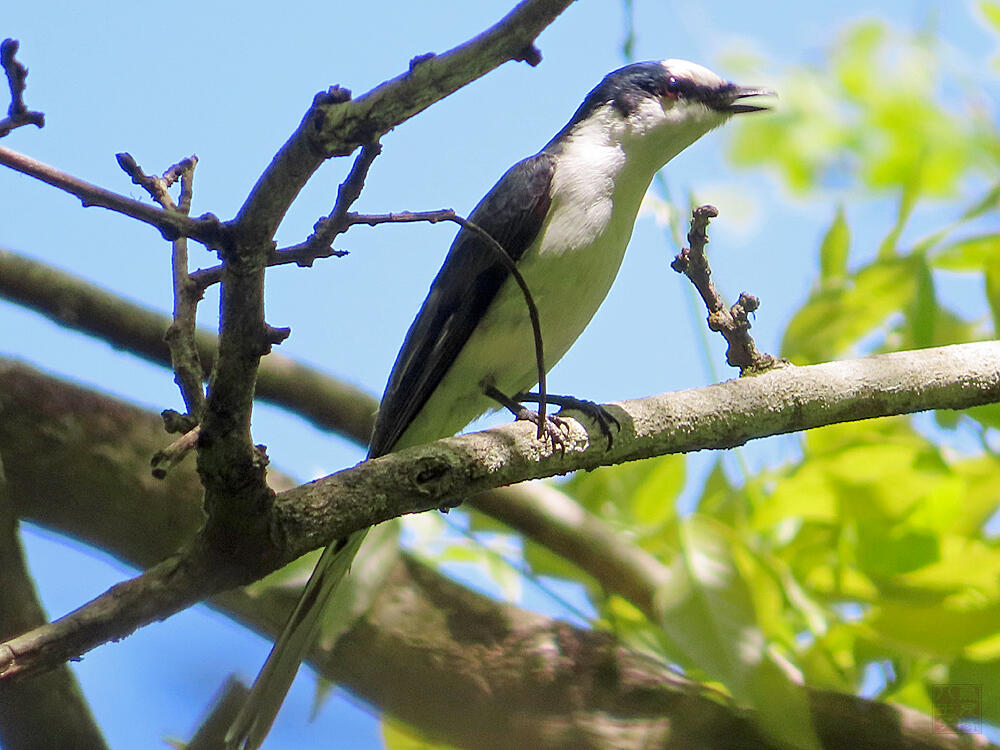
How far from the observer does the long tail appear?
210 centimetres

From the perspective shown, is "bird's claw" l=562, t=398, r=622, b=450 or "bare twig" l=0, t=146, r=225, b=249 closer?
"bare twig" l=0, t=146, r=225, b=249

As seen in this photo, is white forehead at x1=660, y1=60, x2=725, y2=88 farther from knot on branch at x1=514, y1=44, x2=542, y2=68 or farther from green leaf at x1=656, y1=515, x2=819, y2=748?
knot on branch at x1=514, y1=44, x2=542, y2=68

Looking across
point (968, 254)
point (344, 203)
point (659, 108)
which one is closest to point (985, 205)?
point (968, 254)

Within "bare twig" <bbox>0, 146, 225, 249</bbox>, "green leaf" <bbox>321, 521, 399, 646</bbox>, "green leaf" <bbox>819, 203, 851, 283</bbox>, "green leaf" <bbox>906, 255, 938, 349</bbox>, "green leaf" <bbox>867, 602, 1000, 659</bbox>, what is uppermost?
"green leaf" <bbox>819, 203, 851, 283</bbox>

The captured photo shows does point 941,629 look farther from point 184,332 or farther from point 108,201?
point 108,201

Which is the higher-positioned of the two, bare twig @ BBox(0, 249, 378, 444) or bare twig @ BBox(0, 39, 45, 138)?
bare twig @ BBox(0, 249, 378, 444)

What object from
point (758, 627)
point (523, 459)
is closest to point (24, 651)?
point (523, 459)

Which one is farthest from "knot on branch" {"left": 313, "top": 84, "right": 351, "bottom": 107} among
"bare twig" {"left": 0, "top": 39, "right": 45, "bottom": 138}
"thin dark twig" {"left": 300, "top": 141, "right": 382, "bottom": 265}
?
"bare twig" {"left": 0, "top": 39, "right": 45, "bottom": 138}

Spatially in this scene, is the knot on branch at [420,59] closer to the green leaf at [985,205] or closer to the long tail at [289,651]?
the long tail at [289,651]

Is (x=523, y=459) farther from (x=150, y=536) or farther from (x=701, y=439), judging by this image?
(x=150, y=536)

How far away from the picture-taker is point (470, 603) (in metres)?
3.13

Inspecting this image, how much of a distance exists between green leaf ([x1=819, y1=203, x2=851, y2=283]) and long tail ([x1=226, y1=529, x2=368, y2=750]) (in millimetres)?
1489

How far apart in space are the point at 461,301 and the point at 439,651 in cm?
102

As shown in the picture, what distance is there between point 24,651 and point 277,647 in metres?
0.92
